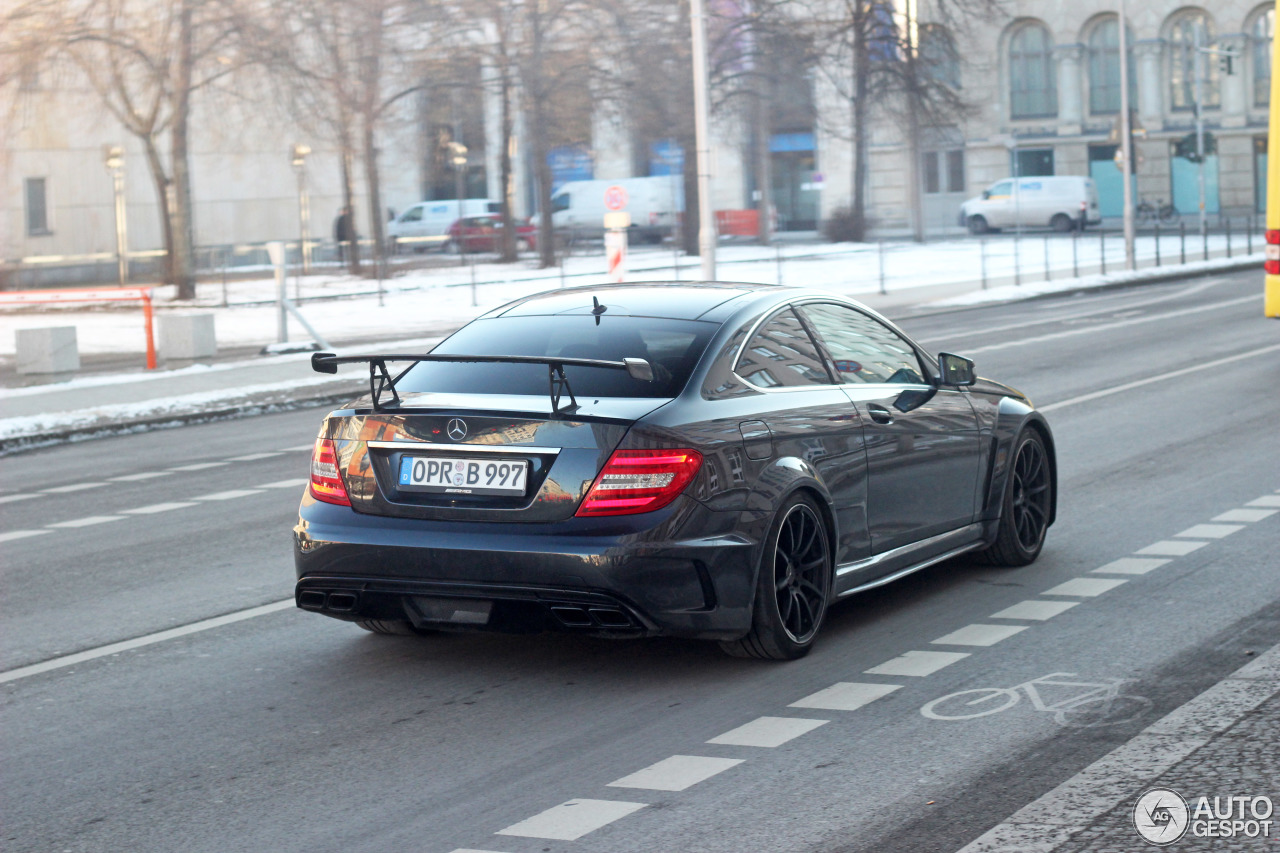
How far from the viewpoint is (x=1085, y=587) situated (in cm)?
765

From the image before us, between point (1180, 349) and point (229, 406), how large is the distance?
10509 mm

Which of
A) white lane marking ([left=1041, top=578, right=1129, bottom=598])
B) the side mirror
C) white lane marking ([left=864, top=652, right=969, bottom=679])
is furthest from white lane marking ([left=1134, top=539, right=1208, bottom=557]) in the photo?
white lane marking ([left=864, top=652, right=969, bottom=679])

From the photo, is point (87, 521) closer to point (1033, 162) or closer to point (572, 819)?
point (572, 819)

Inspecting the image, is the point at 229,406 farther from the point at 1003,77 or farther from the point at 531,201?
the point at 531,201

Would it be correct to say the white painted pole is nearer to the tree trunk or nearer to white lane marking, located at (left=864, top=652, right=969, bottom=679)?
the tree trunk

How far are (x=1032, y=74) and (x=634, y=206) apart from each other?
2053 centimetres

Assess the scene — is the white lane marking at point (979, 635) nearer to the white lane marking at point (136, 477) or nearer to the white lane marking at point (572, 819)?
the white lane marking at point (572, 819)

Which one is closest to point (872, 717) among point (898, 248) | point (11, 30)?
point (11, 30)

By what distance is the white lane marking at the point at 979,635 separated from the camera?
21.8 ft

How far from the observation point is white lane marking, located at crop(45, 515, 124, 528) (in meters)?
10.5

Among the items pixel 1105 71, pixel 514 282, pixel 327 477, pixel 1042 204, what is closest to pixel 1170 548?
pixel 327 477

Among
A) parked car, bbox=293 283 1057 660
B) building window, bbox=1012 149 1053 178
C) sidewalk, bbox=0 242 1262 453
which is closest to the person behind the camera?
parked car, bbox=293 283 1057 660

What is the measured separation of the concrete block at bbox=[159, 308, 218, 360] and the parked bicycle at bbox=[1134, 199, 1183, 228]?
47197 mm

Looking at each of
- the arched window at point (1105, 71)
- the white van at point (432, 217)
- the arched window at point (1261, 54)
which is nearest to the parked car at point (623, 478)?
the white van at point (432, 217)
